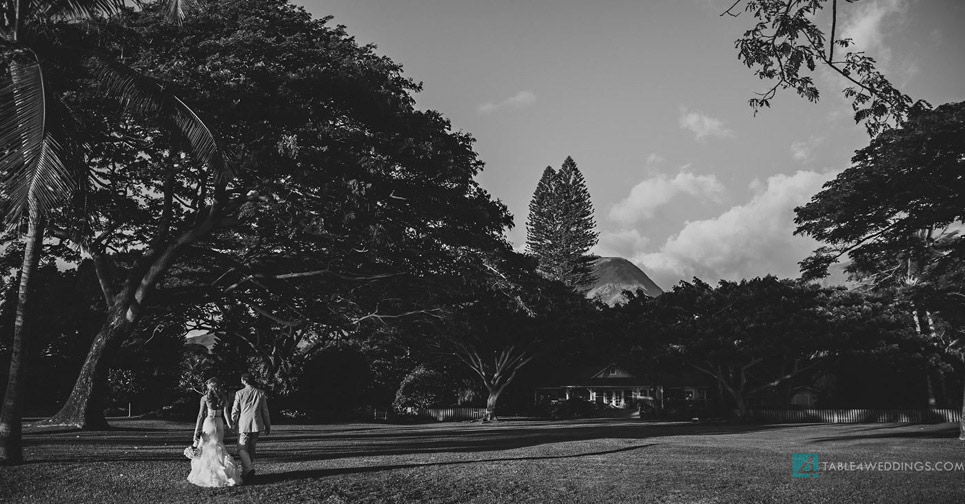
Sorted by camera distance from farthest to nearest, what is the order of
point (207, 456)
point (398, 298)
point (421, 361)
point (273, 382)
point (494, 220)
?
point (421, 361)
point (273, 382)
point (398, 298)
point (494, 220)
point (207, 456)

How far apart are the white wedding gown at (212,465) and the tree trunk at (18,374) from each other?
3.55 meters

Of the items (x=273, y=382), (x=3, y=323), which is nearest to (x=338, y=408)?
(x=273, y=382)

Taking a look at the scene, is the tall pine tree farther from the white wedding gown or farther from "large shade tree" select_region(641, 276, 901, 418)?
the white wedding gown

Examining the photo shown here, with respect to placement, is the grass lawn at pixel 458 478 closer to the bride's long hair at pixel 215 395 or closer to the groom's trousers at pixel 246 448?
the groom's trousers at pixel 246 448

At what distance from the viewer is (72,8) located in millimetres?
11734

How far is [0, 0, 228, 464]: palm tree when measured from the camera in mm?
10047

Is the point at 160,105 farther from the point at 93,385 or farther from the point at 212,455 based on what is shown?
the point at 93,385

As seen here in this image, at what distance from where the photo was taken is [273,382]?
1571 inches

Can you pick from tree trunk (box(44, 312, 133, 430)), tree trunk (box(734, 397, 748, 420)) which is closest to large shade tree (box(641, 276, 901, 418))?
tree trunk (box(734, 397, 748, 420))

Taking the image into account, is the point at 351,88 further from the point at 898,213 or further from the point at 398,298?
the point at 898,213

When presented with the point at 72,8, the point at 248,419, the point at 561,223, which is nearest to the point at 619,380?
the point at 561,223

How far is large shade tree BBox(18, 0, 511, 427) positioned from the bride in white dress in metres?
7.02

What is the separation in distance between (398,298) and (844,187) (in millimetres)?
15405

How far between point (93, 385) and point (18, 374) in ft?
28.9
